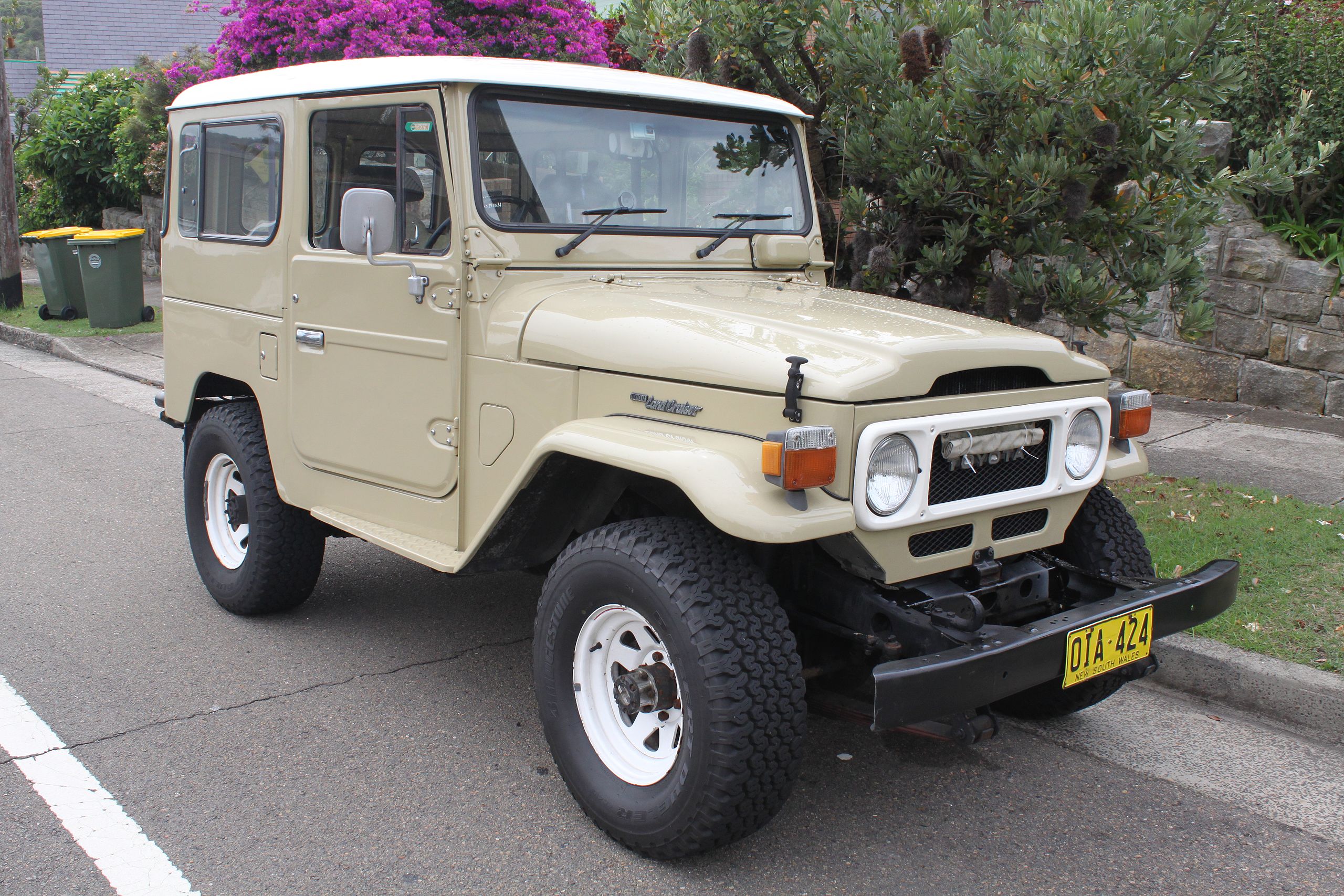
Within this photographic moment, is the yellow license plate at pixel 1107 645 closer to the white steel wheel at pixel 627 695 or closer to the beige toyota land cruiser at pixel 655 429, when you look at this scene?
the beige toyota land cruiser at pixel 655 429

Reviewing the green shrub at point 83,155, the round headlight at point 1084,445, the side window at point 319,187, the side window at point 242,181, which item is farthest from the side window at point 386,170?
the green shrub at point 83,155

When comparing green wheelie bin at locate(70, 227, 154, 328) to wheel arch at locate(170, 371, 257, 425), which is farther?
green wheelie bin at locate(70, 227, 154, 328)

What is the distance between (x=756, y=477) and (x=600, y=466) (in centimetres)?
73

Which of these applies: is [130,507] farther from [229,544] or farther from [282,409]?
[282,409]

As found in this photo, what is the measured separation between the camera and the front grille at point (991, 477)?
2965mm

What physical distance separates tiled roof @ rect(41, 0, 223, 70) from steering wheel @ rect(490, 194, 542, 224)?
28123 millimetres

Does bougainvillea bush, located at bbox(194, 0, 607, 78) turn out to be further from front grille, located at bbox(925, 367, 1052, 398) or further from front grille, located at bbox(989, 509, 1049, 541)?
front grille, located at bbox(989, 509, 1049, 541)

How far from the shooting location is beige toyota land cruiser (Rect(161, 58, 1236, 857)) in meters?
2.76

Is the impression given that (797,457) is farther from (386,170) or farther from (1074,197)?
(1074,197)

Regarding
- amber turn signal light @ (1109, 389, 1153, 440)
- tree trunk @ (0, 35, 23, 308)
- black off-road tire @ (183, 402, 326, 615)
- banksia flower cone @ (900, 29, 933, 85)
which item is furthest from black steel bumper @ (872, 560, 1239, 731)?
tree trunk @ (0, 35, 23, 308)

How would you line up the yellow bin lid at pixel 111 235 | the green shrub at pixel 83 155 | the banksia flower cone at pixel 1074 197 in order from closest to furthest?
the banksia flower cone at pixel 1074 197 → the yellow bin lid at pixel 111 235 → the green shrub at pixel 83 155

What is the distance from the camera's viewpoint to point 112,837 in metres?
3.06

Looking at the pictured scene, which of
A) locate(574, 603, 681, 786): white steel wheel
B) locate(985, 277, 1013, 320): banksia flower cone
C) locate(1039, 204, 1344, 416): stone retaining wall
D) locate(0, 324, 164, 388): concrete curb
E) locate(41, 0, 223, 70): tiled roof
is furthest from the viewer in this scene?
locate(41, 0, 223, 70): tiled roof

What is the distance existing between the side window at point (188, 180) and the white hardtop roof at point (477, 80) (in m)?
0.41
